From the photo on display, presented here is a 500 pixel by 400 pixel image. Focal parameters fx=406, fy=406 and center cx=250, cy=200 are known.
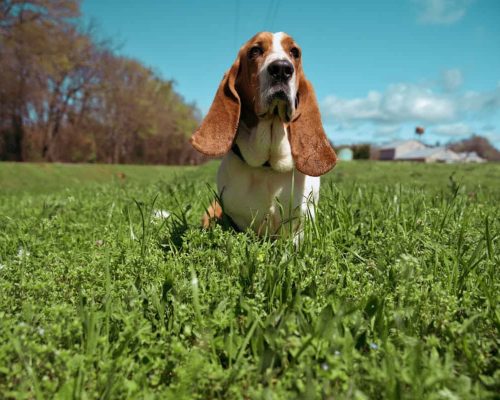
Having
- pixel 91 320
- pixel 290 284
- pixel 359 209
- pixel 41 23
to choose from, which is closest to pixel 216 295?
pixel 290 284

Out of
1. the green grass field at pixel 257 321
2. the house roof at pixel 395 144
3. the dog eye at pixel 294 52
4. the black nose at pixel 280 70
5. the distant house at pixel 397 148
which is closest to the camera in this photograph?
the green grass field at pixel 257 321

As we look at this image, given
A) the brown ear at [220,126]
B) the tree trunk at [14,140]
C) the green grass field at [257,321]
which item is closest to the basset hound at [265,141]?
the brown ear at [220,126]

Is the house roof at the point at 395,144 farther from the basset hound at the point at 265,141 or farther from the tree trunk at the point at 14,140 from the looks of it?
the basset hound at the point at 265,141

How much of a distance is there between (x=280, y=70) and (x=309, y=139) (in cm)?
59

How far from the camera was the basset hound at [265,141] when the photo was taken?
10.1ft

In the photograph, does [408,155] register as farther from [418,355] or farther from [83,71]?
[418,355]

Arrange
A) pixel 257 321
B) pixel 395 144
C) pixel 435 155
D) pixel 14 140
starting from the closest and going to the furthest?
pixel 257 321 < pixel 14 140 < pixel 435 155 < pixel 395 144

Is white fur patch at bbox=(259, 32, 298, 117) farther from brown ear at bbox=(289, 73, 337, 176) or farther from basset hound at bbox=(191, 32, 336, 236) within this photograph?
brown ear at bbox=(289, 73, 337, 176)

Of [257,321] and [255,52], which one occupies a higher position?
[255,52]

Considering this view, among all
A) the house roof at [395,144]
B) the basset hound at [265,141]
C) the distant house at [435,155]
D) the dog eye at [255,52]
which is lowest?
the basset hound at [265,141]

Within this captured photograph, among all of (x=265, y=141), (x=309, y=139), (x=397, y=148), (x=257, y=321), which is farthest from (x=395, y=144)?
(x=257, y=321)

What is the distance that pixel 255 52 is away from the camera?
127 inches

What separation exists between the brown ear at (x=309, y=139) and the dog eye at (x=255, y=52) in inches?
16.3

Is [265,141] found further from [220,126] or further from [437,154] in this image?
[437,154]
